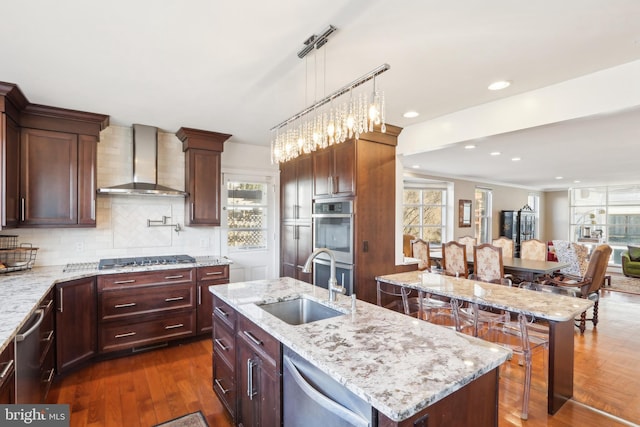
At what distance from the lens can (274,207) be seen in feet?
15.8

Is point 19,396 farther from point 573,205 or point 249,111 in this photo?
point 573,205

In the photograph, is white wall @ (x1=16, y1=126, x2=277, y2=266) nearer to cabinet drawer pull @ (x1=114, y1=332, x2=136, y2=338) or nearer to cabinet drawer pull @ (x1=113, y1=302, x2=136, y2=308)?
cabinet drawer pull @ (x1=113, y1=302, x2=136, y2=308)

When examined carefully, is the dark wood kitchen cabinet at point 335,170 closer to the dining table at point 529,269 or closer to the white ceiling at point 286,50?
the white ceiling at point 286,50

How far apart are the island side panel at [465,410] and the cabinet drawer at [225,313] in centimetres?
127

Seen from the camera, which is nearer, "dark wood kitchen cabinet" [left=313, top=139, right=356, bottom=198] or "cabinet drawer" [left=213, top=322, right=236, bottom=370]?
"cabinet drawer" [left=213, top=322, right=236, bottom=370]

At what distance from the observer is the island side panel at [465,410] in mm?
1037

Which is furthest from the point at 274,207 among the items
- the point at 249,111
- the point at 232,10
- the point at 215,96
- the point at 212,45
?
the point at 232,10

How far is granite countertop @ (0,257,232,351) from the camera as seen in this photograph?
165 centimetres

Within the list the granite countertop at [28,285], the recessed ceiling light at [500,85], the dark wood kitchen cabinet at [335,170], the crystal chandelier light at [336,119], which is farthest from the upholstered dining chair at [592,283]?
the granite countertop at [28,285]

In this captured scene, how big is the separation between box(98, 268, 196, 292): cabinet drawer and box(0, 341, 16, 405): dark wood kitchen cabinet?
1668 mm

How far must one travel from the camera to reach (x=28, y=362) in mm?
1771

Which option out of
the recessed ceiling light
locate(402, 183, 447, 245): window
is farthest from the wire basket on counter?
locate(402, 183, 447, 245): window

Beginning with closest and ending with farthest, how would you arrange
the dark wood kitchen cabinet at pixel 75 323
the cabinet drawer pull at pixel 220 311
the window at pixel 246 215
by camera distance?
the cabinet drawer pull at pixel 220 311 < the dark wood kitchen cabinet at pixel 75 323 < the window at pixel 246 215

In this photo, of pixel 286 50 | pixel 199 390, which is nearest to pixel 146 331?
pixel 199 390
